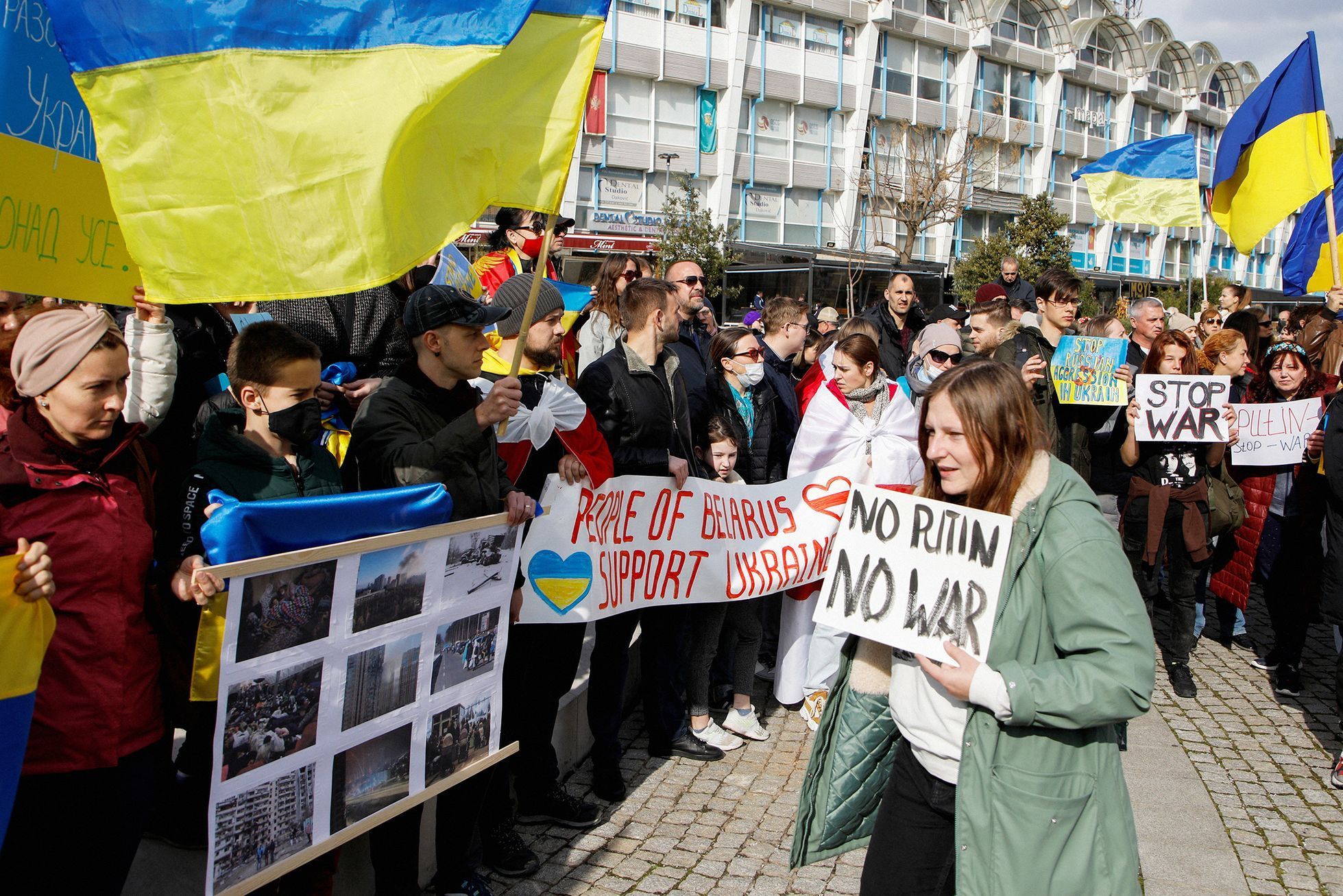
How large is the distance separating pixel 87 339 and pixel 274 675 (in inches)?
39.1

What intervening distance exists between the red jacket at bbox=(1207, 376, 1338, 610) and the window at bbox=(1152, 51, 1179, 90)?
61445 mm

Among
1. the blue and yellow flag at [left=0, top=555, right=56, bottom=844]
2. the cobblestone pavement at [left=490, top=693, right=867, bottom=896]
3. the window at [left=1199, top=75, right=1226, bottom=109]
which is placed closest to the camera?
the blue and yellow flag at [left=0, top=555, right=56, bottom=844]

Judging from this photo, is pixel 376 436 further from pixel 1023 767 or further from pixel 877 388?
pixel 877 388

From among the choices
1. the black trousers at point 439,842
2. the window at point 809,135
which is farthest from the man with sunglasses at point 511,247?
the window at point 809,135

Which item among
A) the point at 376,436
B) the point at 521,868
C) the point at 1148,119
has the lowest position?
the point at 521,868

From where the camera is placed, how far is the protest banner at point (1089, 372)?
22.6 ft

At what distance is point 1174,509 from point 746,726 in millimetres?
3135

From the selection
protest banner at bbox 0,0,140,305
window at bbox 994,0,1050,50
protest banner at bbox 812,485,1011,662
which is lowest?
protest banner at bbox 812,485,1011,662

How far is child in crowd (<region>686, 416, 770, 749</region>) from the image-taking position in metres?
5.58

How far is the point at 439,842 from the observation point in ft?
12.4

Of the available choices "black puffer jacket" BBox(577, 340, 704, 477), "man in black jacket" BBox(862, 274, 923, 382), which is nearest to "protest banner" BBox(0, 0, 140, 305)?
"black puffer jacket" BBox(577, 340, 704, 477)

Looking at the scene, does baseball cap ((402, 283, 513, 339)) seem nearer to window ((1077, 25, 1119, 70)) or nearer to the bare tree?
the bare tree

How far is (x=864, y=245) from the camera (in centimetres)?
4650

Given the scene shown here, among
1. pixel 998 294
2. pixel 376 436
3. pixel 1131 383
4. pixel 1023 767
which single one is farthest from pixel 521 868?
pixel 998 294
